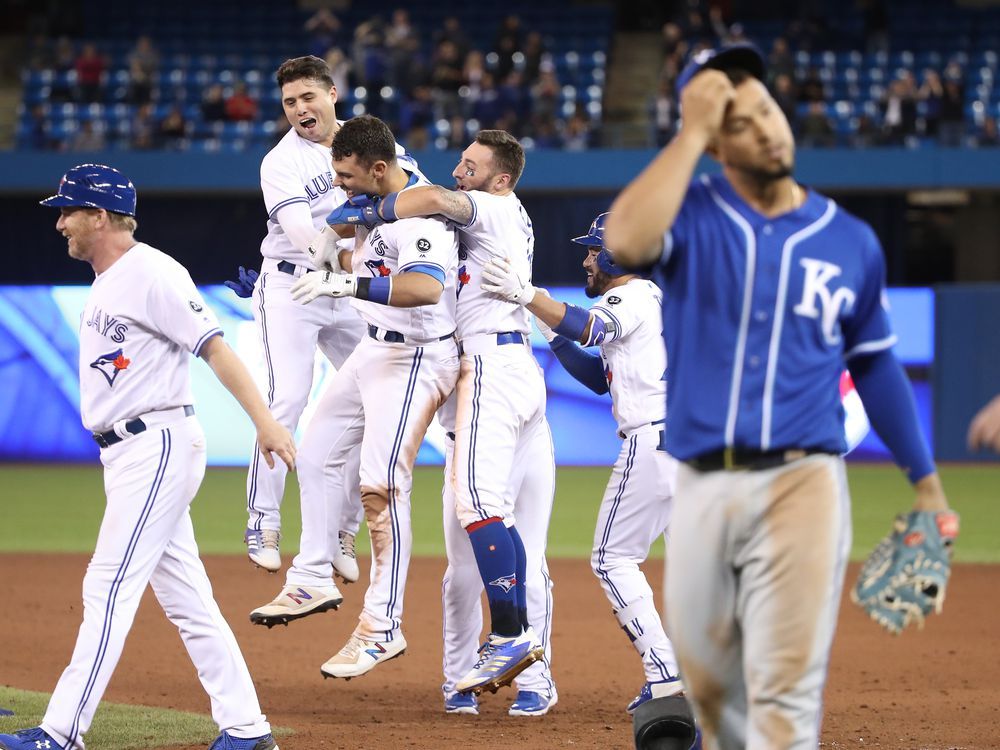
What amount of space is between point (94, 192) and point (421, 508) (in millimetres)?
9447

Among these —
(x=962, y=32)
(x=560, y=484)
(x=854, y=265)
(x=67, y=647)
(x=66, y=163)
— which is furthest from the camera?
(x=962, y=32)

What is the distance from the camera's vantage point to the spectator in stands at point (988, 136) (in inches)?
810

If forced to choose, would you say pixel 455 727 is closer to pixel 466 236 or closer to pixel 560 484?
pixel 466 236

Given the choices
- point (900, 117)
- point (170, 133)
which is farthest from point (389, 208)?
point (900, 117)

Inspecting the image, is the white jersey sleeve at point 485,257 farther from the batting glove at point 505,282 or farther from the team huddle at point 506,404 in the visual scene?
the batting glove at point 505,282

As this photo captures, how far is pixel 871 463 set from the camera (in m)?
18.7

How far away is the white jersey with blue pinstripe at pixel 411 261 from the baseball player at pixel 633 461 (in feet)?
0.86

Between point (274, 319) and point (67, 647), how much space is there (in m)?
2.69

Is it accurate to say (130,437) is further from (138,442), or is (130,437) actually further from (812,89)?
(812,89)

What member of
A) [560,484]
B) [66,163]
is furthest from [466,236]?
[66,163]

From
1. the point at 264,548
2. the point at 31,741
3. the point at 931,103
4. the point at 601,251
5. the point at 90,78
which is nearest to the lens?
the point at 31,741

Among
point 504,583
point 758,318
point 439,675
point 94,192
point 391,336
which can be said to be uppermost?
point 758,318

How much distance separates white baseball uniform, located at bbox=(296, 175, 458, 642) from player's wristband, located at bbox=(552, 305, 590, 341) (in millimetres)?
546

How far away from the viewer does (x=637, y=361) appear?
6.60 meters
